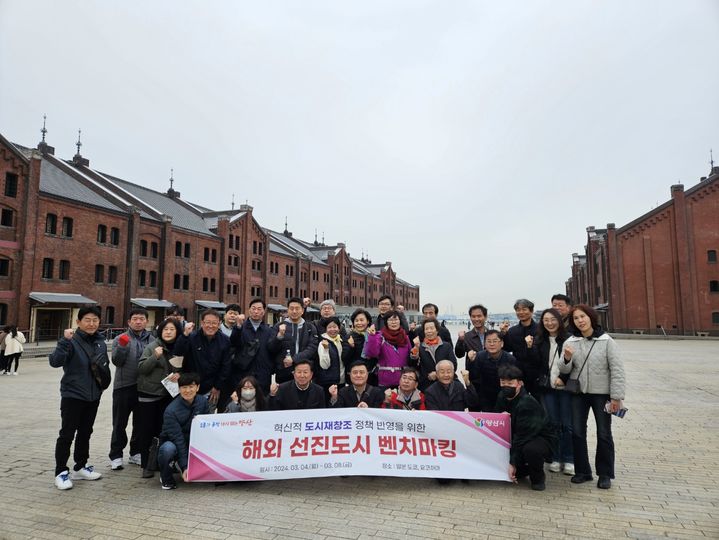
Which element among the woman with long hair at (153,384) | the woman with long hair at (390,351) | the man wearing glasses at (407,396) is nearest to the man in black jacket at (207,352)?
the woman with long hair at (153,384)

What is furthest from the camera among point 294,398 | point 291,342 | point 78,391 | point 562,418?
point 291,342

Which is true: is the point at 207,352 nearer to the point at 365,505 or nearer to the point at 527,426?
the point at 365,505

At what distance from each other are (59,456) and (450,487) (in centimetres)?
490

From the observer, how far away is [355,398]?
6.23 metres

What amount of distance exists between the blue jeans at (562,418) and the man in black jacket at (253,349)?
4.21 m

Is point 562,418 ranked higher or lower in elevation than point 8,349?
lower

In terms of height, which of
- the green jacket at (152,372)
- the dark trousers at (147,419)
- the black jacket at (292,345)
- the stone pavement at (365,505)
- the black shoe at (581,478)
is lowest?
the stone pavement at (365,505)

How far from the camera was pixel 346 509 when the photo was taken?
4902 mm

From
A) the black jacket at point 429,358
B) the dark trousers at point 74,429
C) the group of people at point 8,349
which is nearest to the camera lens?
the dark trousers at point 74,429

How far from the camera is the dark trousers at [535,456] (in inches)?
214

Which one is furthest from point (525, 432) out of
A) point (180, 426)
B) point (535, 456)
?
point (180, 426)

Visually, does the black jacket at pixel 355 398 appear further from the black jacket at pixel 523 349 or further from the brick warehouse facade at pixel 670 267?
the brick warehouse facade at pixel 670 267

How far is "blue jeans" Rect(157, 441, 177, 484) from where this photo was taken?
5.52 m

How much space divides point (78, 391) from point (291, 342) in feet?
9.51
